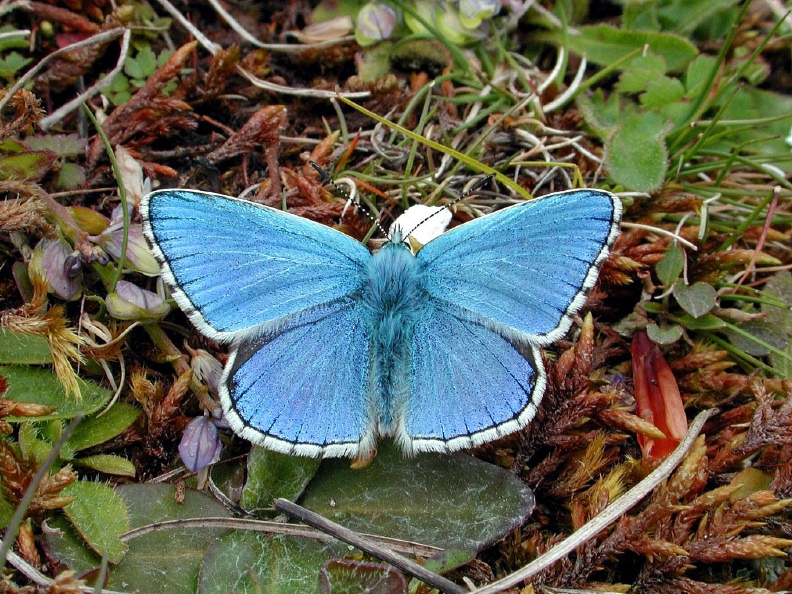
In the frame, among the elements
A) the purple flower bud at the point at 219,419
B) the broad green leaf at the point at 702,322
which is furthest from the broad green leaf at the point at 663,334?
the purple flower bud at the point at 219,419

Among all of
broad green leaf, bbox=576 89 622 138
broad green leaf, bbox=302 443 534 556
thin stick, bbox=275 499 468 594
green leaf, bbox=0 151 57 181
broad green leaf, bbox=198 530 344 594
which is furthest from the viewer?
broad green leaf, bbox=576 89 622 138

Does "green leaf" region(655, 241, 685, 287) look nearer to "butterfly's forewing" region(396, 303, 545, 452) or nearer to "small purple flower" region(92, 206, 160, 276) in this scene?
"butterfly's forewing" region(396, 303, 545, 452)

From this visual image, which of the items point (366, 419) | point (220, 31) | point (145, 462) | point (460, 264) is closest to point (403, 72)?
point (220, 31)

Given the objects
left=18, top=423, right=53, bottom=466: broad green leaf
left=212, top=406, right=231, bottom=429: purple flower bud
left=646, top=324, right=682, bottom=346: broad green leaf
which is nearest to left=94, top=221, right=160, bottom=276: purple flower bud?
left=212, top=406, right=231, bottom=429: purple flower bud

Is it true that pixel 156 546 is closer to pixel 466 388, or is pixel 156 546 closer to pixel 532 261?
pixel 466 388

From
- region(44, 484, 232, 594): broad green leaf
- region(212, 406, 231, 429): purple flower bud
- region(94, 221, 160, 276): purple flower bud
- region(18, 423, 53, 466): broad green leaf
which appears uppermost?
region(94, 221, 160, 276): purple flower bud

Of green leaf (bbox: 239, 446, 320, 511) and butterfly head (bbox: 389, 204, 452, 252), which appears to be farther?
butterfly head (bbox: 389, 204, 452, 252)

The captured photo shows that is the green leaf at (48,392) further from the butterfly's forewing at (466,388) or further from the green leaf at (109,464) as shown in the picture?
the butterfly's forewing at (466,388)

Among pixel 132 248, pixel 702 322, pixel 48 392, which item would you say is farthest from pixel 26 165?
pixel 702 322
